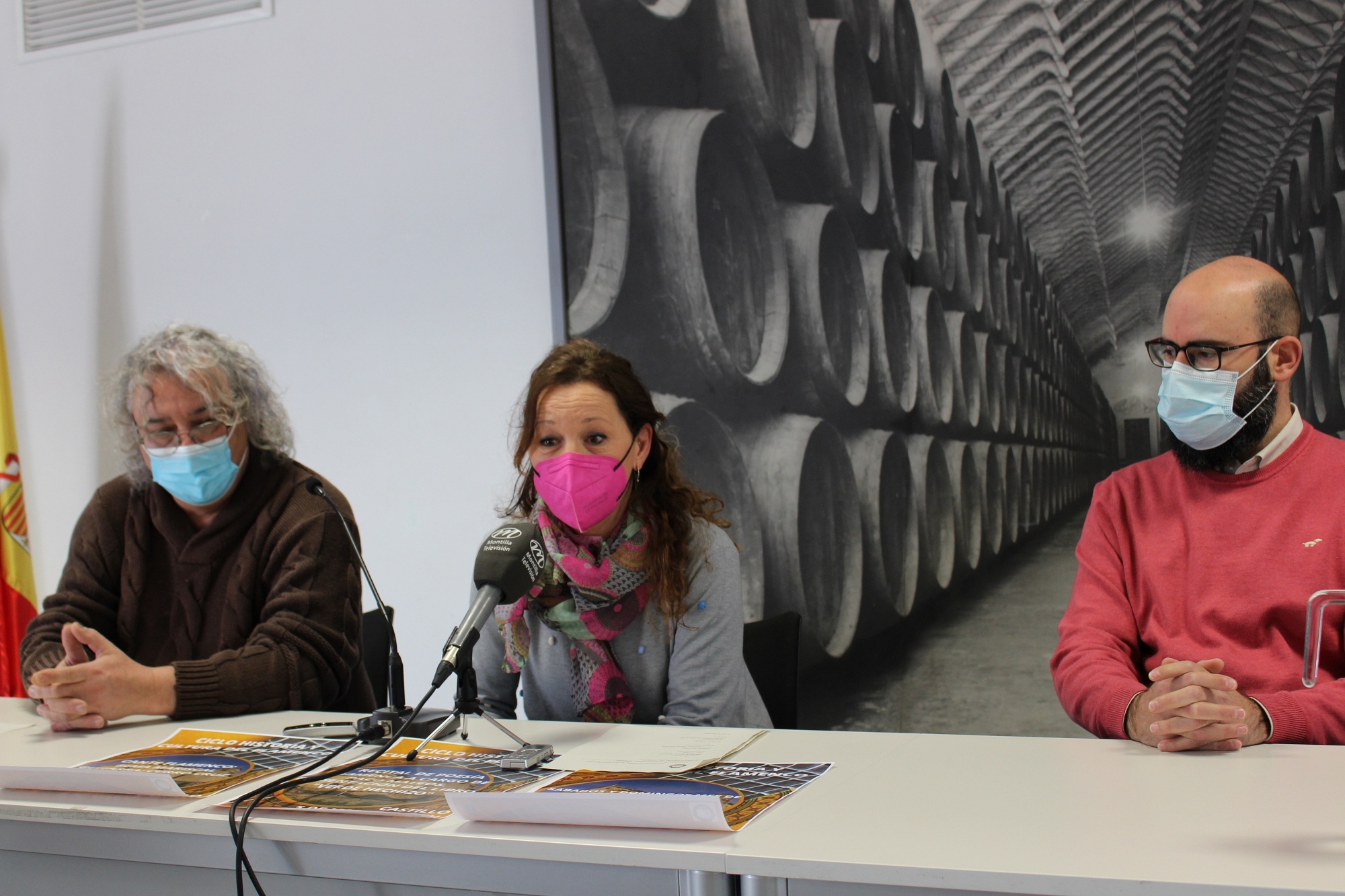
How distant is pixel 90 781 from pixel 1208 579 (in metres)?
1.65

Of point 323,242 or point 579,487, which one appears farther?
point 323,242

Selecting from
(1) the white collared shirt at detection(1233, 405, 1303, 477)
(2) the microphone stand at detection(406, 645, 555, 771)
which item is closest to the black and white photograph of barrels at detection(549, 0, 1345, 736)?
(1) the white collared shirt at detection(1233, 405, 1303, 477)

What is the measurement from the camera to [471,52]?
3.03 meters

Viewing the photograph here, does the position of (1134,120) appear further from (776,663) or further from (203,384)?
(203,384)

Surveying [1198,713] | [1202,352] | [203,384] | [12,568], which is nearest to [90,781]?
[203,384]

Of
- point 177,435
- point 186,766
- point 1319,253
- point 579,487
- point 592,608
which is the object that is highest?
point 1319,253

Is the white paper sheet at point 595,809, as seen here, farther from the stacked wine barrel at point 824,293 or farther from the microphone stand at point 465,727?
the stacked wine barrel at point 824,293

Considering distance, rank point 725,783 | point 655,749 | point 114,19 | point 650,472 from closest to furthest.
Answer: point 725,783
point 655,749
point 650,472
point 114,19

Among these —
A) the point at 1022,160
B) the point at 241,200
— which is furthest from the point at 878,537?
the point at 241,200

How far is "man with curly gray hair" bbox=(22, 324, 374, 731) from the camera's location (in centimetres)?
202

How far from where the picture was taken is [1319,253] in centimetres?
232

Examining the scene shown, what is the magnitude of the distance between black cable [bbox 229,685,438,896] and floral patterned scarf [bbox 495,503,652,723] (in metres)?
0.33

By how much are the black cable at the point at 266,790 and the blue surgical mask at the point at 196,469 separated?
749mm

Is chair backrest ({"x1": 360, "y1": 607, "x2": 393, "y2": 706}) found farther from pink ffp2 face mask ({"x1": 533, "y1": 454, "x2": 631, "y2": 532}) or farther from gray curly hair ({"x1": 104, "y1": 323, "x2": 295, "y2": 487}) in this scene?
pink ffp2 face mask ({"x1": 533, "y1": 454, "x2": 631, "y2": 532})
